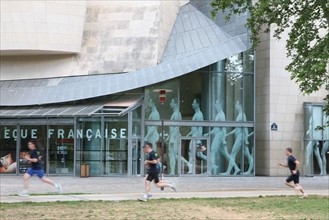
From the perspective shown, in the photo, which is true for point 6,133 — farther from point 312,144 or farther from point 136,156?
point 312,144

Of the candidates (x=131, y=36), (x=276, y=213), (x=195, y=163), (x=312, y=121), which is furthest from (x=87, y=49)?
(x=276, y=213)

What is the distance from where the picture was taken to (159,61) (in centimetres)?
3031

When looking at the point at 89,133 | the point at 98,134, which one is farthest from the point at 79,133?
the point at 98,134

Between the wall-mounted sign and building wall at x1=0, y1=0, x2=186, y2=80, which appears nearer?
building wall at x1=0, y1=0, x2=186, y2=80

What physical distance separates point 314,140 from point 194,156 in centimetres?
798

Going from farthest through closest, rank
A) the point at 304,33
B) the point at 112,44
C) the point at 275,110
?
1. the point at 275,110
2. the point at 112,44
3. the point at 304,33

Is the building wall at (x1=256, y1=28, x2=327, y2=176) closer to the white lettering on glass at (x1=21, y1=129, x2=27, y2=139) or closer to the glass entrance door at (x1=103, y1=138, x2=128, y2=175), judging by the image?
the glass entrance door at (x1=103, y1=138, x2=128, y2=175)

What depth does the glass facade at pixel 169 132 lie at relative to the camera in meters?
29.6

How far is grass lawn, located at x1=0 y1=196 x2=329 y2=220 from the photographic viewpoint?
12141mm

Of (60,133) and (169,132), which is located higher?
(169,132)

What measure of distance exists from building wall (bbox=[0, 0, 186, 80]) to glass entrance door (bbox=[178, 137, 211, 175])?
17.1 ft

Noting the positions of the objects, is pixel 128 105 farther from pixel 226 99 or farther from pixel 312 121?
pixel 312 121

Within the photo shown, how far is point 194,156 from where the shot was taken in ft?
102

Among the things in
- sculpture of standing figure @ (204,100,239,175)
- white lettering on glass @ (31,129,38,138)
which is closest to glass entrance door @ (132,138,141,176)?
sculpture of standing figure @ (204,100,239,175)
